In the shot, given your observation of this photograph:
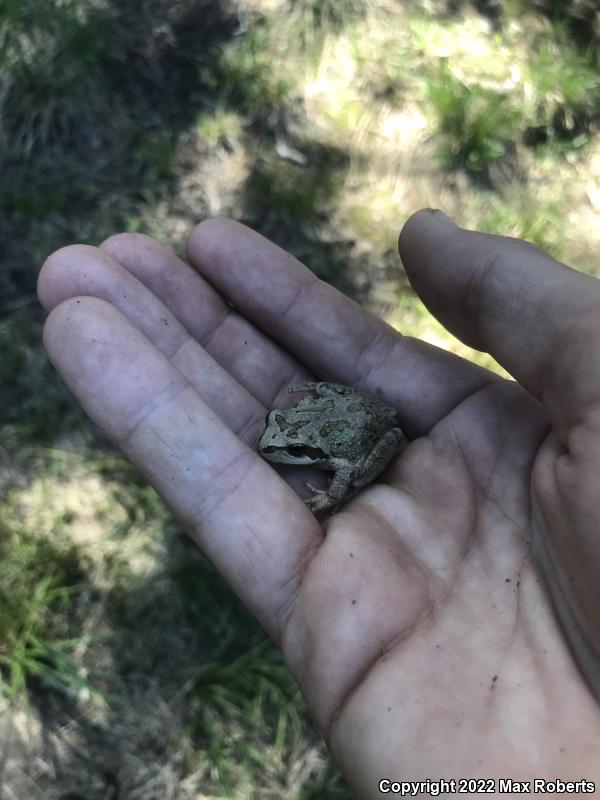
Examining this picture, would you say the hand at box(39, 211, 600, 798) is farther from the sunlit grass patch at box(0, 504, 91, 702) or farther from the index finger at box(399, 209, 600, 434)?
the sunlit grass patch at box(0, 504, 91, 702)

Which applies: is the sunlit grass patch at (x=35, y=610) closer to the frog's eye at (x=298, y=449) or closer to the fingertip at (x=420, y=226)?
the frog's eye at (x=298, y=449)

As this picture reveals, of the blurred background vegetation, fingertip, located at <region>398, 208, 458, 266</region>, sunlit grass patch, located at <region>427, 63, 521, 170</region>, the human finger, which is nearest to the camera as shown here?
the human finger

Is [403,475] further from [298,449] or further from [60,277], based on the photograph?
[60,277]

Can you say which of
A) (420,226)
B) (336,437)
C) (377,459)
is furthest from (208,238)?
(377,459)

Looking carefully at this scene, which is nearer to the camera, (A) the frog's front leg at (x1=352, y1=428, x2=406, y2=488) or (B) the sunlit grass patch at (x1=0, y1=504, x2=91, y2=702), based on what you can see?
(A) the frog's front leg at (x1=352, y1=428, x2=406, y2=488)

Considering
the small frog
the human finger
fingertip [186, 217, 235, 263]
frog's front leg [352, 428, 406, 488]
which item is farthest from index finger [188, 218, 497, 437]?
the human finger

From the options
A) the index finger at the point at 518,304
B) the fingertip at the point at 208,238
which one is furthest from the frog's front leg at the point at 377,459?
the fingertip at the point at 208,238

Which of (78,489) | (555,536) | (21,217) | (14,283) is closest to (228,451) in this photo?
(555,536)
